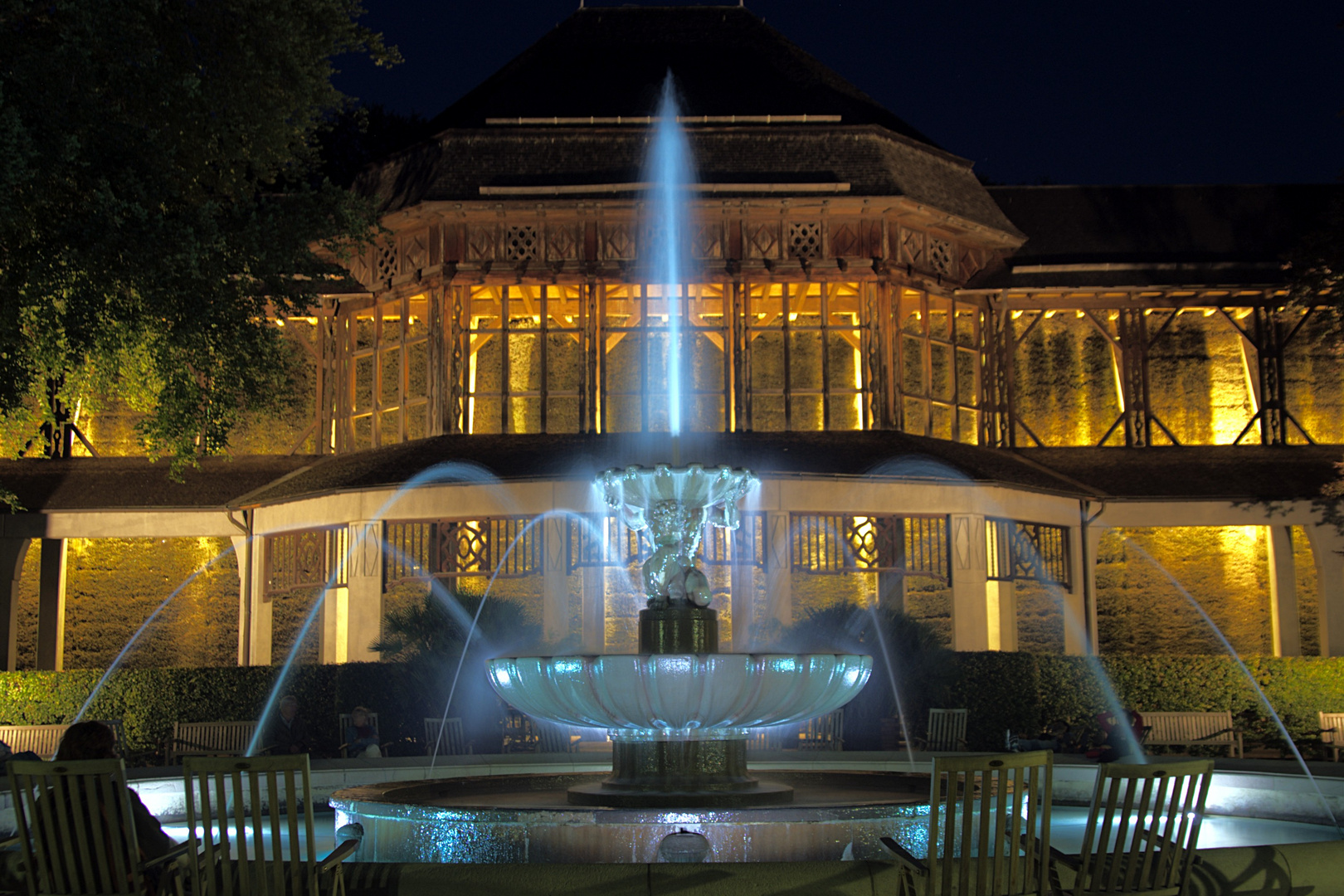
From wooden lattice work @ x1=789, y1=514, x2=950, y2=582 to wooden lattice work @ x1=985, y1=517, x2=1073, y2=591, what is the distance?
748 mm

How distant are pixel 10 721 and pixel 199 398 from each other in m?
7.96

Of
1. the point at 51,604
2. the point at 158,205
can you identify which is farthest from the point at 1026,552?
Answer: the point at 51,604

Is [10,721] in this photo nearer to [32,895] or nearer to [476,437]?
[476,437]

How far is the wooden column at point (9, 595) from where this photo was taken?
22297 mm

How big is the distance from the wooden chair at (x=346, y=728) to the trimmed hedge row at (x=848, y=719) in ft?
0.38

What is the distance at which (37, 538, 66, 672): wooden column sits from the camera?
23.2 meters

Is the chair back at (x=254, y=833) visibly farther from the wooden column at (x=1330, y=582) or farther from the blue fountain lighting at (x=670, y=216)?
the wooden column at (x=1330, y=582)

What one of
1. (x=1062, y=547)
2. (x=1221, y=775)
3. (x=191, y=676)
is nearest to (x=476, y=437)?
(x=191, y=676)

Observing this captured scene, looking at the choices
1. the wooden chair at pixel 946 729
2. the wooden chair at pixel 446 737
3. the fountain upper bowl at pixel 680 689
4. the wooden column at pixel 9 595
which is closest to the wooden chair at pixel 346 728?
the wooden chair at pixel 446 737

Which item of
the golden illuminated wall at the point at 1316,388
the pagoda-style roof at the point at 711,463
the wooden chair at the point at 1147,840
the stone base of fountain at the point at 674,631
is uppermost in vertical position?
the golden illuminated wall at the point at 1316,388

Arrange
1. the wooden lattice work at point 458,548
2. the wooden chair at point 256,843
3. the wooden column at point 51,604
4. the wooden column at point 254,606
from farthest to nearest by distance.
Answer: the wooden column at point 51,604 → the wooden column at point 254,606 → the wooden lattice work at point 458,548 → the wooden chair at point 256,843

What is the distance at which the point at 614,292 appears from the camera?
23.5 m

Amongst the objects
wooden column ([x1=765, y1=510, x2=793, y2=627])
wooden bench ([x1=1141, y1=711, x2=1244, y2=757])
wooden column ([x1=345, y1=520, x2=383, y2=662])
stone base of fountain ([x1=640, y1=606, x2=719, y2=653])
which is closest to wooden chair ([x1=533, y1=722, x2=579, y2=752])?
wooden column ([x1=765, y1=510, x2=793, y2=627])

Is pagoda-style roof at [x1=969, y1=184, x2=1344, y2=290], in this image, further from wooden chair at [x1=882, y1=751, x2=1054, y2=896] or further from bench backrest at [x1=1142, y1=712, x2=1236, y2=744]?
wooden chair at [x1=882, y1=751, x2=1054, y2=896]
